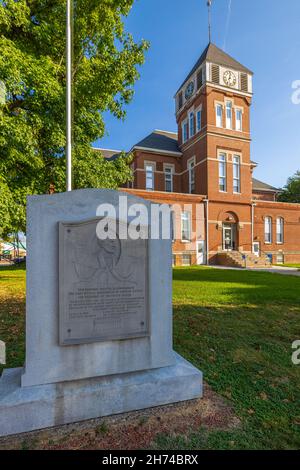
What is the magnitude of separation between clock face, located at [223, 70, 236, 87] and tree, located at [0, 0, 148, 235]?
58.8 ft

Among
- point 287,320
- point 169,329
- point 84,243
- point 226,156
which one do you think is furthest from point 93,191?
point 226,156

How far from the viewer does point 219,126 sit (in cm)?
2573

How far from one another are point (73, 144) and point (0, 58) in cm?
327

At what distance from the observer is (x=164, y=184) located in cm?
2917

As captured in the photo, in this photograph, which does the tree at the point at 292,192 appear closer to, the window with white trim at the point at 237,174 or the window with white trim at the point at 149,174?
the window with white trim at the point at 237,174

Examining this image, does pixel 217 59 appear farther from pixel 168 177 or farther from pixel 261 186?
pixel 261 186

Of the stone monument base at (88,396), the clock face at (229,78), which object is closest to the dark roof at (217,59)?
the clock face at (229,78)

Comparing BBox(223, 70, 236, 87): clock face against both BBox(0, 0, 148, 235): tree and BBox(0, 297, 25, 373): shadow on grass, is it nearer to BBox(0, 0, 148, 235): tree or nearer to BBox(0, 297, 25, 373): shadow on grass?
BBox(0, 0, 148, 235): tree

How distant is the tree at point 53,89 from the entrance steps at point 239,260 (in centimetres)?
1488

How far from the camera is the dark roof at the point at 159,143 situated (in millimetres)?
29250

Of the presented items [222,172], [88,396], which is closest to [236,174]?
[222,172]

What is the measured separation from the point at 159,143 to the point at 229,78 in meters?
9.49

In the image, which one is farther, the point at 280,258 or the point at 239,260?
the point at 280,258
